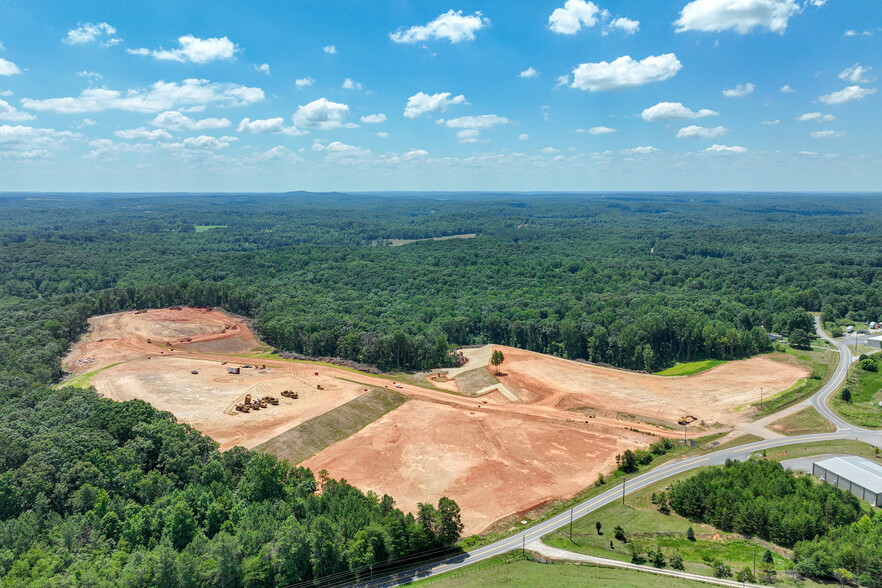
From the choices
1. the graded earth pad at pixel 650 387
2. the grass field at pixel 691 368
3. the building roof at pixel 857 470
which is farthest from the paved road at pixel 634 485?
the grass field at pixel 691 368

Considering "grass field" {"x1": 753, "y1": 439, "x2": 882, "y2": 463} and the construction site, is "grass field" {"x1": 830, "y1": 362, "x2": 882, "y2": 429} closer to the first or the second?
the construction site

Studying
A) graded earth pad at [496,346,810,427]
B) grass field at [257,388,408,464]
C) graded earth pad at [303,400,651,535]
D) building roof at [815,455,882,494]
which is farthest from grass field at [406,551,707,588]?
graded earth pad at [496,346,810,427]

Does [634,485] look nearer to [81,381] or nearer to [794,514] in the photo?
[794,514]

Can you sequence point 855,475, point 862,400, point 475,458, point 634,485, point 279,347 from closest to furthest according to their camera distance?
1. point 855,475
2. point 634,485
3. point 475,458
4. point 862,400
5. point 279,347

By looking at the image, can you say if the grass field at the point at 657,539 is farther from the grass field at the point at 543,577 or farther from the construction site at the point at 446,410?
the construction site at the point at 446,410

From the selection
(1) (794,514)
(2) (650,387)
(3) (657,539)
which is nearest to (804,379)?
(2) (650,387)
